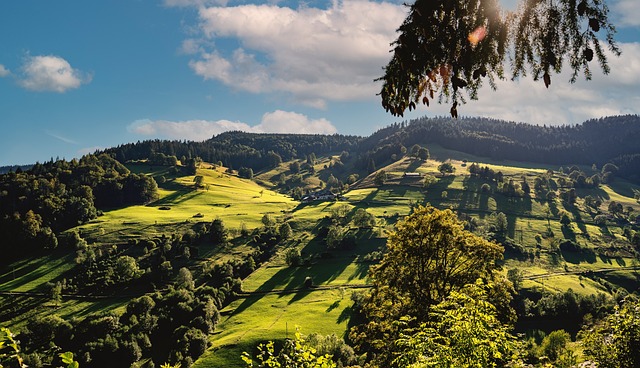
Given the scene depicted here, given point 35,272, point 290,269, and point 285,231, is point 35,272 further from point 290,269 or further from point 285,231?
point 285,231

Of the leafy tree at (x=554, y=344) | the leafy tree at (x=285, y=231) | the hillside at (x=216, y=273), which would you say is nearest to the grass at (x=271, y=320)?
the hillside at (x=216, y=273)

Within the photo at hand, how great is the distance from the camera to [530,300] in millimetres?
110562

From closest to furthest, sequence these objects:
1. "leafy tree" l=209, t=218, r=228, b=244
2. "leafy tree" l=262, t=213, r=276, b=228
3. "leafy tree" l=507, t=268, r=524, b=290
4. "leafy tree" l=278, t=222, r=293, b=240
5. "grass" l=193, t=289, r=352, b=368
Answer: "grass" l=193, t=289, r=352, b=368 < "leafy tree" l=507, t=268, r=524, b=290 < "leafy tree" l=209, t=218, r=228, b=244 < "leafy tree" l=278, t=222, r=293, b=240 < "leafy tree" l=262, t=213, r=276, b=228

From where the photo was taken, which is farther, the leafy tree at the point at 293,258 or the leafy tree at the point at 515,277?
the leafy tree at the point at 293,258

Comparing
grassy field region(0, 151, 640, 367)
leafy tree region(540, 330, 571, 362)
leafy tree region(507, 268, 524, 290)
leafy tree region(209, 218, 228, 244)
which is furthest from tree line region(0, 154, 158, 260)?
leafy tree region(540, 330, 571, 362)

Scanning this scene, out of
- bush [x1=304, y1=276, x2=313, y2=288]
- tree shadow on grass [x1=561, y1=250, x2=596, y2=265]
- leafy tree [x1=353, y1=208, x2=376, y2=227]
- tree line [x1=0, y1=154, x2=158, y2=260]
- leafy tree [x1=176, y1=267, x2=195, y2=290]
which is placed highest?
tree line [x1=0, y1=154, x2=158, y2=260]

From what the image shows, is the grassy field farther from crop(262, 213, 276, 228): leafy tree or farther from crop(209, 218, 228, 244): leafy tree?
crop(262, 213, 276, 228): leafy tree

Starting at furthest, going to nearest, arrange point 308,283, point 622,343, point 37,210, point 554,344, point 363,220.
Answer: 1. point 363,220
2. point 37,210
3. point 308,283
4. point 554,344
5. point 622,343

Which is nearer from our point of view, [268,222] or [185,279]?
[185,279]

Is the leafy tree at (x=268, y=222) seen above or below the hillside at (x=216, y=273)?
above

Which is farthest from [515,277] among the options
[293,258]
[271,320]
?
[271,320]

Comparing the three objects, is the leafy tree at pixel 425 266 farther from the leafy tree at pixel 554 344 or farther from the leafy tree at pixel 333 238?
the leafy tree at pixel 333 238

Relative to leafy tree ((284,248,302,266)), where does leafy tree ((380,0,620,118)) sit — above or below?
above

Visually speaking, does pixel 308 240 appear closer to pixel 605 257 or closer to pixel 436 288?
pixel 605 257
